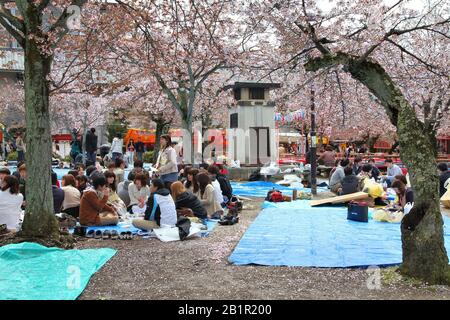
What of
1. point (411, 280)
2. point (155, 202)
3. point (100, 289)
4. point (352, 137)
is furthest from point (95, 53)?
point (352, 137)

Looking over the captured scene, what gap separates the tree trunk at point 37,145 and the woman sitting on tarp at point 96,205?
1.24 m

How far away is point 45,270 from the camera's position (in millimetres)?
5629

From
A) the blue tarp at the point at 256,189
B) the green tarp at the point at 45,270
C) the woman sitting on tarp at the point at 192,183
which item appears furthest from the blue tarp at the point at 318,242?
the blue tarp at the point at 256,189

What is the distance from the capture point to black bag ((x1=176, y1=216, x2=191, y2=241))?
7.52 m

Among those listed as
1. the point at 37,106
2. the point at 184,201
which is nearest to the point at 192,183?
the point at 184,201

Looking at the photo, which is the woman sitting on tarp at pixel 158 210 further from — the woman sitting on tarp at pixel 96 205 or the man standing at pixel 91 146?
the man standing at pixel 91 146

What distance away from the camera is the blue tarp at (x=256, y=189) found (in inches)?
568

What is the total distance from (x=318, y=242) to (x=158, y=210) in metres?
2.52

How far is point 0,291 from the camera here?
4.86 meters

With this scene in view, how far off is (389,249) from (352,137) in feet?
99.2

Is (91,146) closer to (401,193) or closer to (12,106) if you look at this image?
(401,193)

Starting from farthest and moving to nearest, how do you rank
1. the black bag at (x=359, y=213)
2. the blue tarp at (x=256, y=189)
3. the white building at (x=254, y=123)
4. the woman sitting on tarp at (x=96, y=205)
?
the white building at (x=254, y=123)
the blue tarp at (x=256, y=189)
the black bag at (x=359, y=213)
the woman sitting on tarp at (x=96, y=205)

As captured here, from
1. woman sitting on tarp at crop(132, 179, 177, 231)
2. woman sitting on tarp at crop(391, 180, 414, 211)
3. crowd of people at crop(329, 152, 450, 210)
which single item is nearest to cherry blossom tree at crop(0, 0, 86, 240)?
woman sitting on tarp at crop(132, 179, 177, 231)
